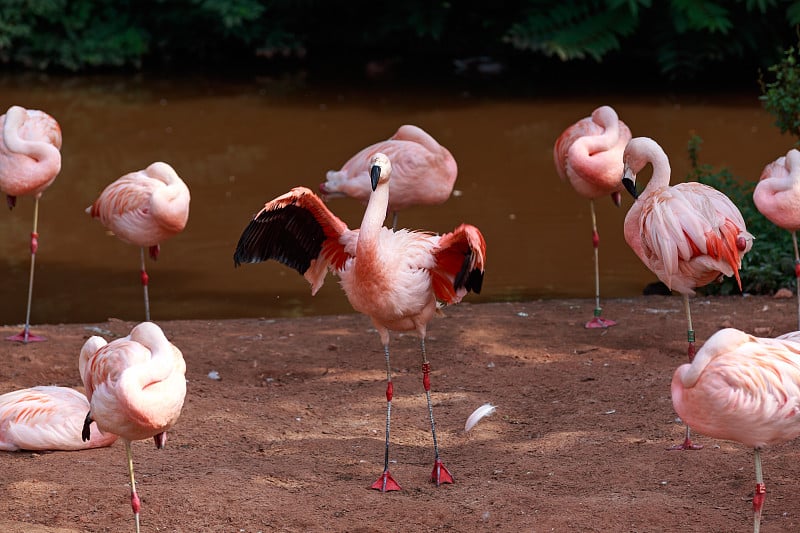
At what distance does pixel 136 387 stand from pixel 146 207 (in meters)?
2.54

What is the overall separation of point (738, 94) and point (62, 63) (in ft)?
30.4

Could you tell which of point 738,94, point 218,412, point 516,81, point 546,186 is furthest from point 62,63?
point 218,412

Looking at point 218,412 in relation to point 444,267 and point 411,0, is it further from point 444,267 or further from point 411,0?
point 411,0

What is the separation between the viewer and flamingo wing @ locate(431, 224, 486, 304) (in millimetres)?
4312

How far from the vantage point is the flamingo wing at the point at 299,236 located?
15.3 feet

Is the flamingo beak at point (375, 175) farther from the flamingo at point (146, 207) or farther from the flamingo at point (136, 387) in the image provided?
the flamingo at point (146, 207)

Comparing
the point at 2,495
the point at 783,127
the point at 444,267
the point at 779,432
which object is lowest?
the point at 2,495

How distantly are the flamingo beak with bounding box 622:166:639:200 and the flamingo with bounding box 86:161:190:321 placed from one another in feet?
8.26

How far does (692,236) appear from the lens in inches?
189

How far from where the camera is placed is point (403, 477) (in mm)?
4629

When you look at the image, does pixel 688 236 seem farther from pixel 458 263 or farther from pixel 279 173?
pixel 279 173

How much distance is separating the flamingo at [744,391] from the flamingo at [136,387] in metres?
1.82

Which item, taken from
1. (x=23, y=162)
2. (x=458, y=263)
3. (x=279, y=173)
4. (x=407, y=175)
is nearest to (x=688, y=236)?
(x=458, y=263)

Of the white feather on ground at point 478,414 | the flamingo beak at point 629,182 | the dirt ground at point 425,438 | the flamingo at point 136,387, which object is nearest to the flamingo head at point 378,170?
the flamingo at point 136,387
